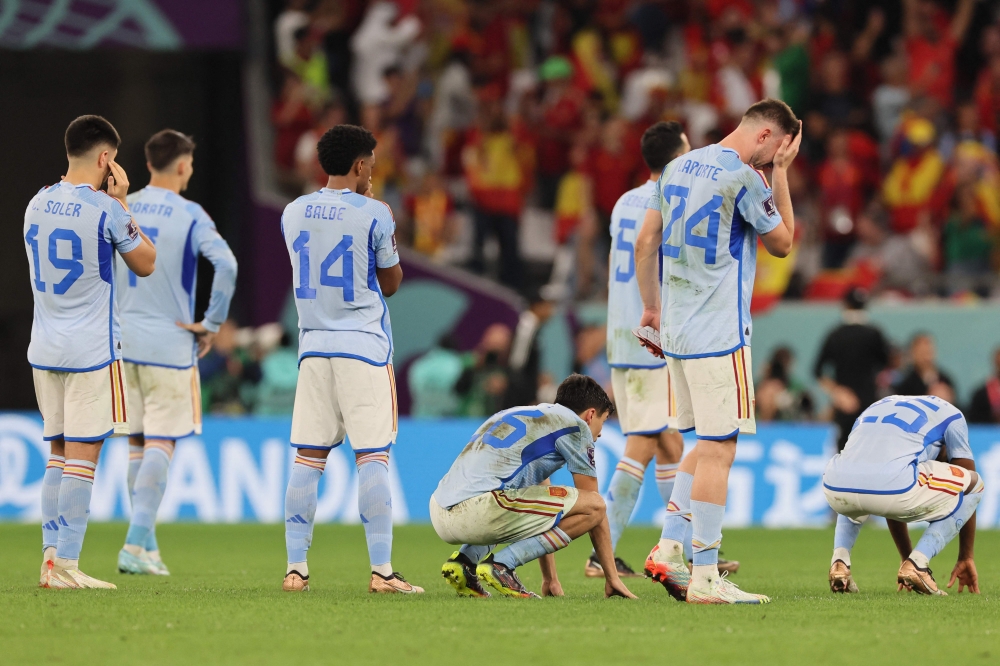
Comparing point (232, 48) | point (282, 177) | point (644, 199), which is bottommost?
point (644, 199)

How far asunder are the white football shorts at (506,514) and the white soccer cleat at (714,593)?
0.75 m

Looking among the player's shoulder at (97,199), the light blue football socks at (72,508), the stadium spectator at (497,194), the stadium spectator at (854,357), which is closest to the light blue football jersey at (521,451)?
the light blue football socks at (72,508)

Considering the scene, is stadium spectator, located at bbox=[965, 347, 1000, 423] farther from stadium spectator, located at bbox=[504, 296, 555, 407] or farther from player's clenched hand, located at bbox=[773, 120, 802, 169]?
player's clenched hand, located at bbox=[773, 120, 802, 169]

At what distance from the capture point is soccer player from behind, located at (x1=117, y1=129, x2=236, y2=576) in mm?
9648

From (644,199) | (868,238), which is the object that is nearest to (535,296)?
(644,199)

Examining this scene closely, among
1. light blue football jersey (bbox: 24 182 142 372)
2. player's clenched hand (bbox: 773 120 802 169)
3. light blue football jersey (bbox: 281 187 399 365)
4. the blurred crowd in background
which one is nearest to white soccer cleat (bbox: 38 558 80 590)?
light blue football jersey (bbox: 24 182 142 372)

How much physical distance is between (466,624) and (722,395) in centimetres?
180

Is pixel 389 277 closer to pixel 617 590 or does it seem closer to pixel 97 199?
pixel 97 199

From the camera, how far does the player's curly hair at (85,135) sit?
8.00 metres

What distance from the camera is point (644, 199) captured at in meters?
9.35

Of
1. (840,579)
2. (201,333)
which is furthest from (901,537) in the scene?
(201,333)

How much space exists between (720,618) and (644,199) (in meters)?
3.43

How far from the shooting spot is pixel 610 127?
18406 mm

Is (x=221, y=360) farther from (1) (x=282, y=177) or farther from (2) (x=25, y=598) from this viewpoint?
(2) (x=25, y=598)
